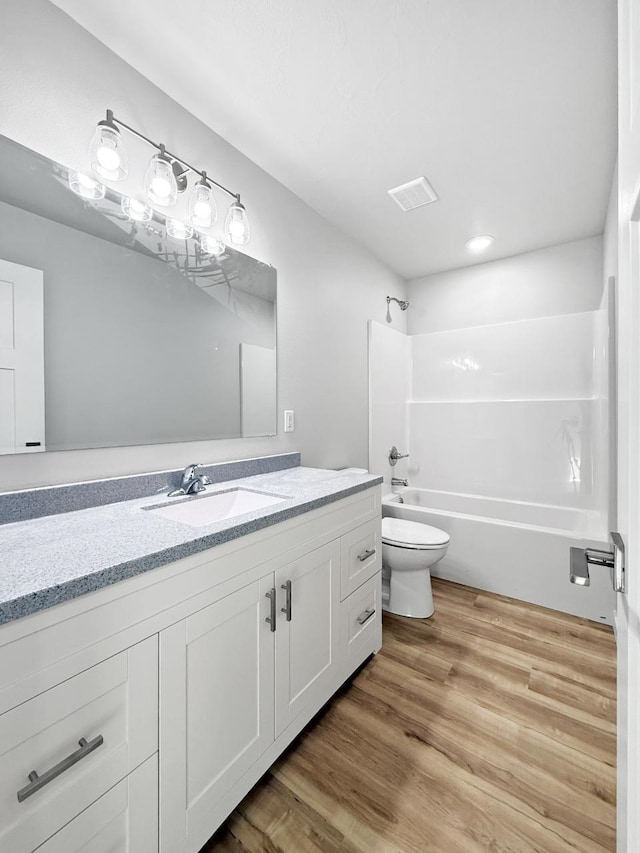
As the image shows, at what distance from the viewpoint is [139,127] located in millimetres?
1309

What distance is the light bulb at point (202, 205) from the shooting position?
56.9 inches

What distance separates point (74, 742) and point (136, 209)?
1.49 m

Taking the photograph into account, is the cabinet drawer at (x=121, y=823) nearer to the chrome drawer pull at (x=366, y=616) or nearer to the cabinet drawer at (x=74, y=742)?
the cabinet drawer at (x=74, y=742)

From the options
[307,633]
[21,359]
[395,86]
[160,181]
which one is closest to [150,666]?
[307,633]

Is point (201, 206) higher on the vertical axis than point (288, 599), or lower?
higher

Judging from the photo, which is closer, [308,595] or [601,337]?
[308,595]

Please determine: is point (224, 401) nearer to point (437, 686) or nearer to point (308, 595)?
point (308, 595)

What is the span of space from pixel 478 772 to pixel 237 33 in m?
2.54

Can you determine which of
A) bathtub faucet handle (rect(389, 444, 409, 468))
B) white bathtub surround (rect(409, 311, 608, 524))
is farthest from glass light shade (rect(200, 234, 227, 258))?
white bathtub surround (rect(409, 311, 608, 524))

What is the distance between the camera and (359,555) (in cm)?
156

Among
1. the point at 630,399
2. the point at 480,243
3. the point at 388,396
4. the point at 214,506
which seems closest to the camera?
the point at 630,399

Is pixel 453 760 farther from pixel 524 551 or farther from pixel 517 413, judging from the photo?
pixel 517 413

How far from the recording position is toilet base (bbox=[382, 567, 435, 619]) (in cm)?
208

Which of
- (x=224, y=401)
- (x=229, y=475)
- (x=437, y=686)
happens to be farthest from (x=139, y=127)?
(x=437, y=686)
